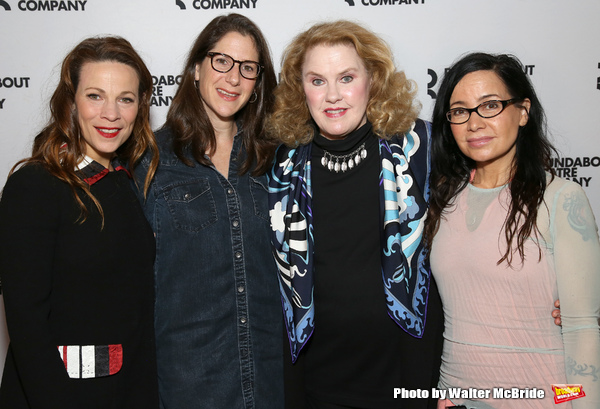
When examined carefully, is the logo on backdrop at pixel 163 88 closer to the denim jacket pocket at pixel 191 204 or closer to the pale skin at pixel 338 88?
the denim jacket pocket at pixel 191 204

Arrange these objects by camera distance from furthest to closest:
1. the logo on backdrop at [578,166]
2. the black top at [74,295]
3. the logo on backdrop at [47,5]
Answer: the logo on backdrop at [578,166], the logo on backdrop at [47,5], the black top at [74,295]

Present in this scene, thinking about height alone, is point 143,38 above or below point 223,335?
above

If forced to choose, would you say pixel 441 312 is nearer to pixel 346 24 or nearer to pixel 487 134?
pixel 487 134

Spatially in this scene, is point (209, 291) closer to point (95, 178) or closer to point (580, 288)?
point (95, 178)

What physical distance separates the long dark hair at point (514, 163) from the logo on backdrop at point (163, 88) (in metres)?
1.37

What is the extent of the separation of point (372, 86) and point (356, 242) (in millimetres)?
632

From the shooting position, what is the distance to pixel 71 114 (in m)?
1.71

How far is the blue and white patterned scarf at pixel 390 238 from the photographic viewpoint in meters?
1.80

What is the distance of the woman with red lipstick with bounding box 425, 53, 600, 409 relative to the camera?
5.03 ft

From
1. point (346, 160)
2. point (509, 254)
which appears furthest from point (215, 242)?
point (509, 254)

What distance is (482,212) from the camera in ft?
5.63

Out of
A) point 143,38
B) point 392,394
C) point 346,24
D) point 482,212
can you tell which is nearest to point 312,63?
point 346,24

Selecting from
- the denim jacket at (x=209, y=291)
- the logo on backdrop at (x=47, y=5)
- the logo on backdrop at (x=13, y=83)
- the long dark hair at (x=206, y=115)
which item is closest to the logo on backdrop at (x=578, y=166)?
the long dark hair at (x=206, y=115)

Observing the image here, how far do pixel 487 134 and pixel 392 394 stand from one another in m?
1.01
